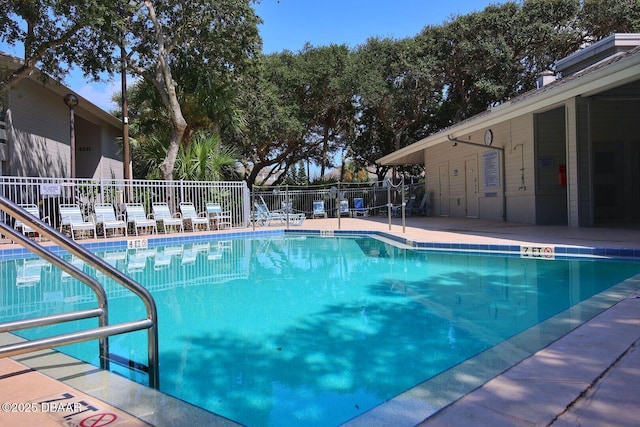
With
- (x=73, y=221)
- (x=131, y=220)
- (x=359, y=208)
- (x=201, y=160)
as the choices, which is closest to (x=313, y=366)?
(x=73, y=221)

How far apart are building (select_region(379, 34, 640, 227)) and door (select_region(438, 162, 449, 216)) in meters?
2.15

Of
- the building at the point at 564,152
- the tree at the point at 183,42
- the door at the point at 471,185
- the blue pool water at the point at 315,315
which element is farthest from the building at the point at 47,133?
the building at the point at 564,152

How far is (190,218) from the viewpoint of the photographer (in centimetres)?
1379

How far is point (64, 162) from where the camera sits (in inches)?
705

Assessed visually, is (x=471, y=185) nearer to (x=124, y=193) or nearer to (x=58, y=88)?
(x=124, y=193)

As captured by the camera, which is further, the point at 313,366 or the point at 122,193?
the point at 122,193

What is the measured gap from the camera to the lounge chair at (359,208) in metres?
20.9

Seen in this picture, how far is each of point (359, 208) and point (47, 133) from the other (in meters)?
12.9

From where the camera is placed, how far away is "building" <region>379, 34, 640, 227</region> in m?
10.1

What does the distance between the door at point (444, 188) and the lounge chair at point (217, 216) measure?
8128mm

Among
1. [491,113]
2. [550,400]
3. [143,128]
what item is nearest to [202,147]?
[143,128]

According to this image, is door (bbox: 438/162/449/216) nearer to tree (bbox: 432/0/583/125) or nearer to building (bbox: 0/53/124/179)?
tree (bbox: 432/0/583/125)

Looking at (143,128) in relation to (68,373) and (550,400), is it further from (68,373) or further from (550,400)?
(550,400)

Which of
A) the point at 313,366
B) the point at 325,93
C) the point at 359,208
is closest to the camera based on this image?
the point at 313,366
